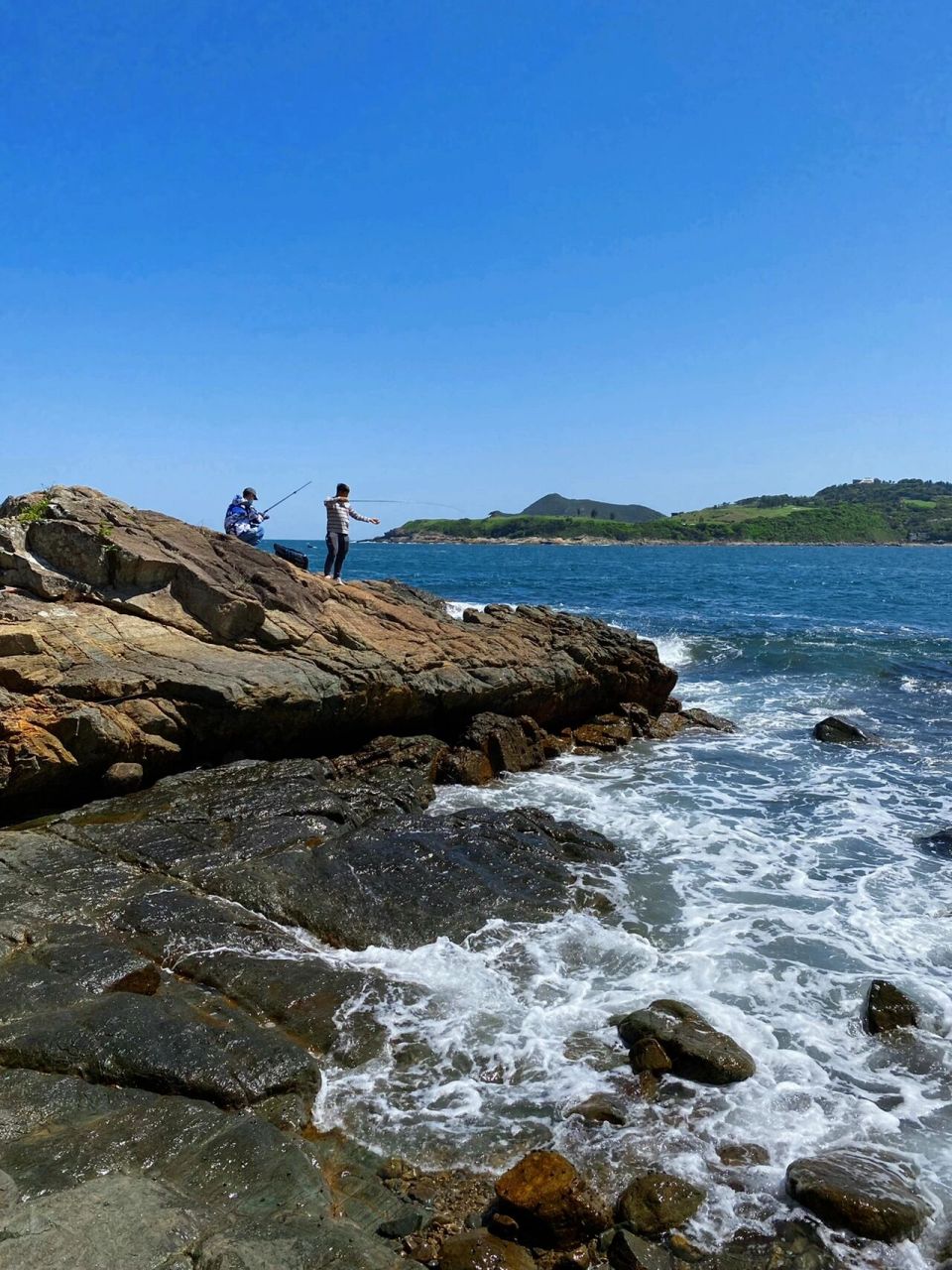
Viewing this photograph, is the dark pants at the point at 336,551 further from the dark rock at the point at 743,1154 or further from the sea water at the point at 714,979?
the dark rock at the point at 743,1154

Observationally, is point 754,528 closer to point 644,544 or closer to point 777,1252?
point 644,544

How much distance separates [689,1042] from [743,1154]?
1119 millimetres

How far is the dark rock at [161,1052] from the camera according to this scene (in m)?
6.45

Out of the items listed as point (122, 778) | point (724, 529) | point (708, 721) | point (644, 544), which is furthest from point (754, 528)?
point (122, 778)

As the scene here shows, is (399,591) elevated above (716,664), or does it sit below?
above

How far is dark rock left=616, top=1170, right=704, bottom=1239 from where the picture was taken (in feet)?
18.2

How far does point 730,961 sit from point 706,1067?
236 cm

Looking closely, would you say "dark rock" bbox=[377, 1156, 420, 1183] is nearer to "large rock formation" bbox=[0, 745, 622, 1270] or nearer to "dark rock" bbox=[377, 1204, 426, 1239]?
"large rock formation" bbox=[0, 745, 622, 1270]

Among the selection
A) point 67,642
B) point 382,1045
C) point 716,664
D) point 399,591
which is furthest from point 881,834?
point 716,664

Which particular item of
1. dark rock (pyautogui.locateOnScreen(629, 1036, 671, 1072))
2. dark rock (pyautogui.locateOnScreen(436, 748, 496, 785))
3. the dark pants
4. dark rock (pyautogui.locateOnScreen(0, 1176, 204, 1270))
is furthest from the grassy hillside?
dark rock (pyautogui.locateOnScreen(0, 1176, 204, 1270))

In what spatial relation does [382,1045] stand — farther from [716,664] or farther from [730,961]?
[716,664]

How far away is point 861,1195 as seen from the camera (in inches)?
227

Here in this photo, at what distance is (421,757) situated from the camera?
15352 millimetres

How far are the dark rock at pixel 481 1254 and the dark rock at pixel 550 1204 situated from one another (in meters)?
0.15
